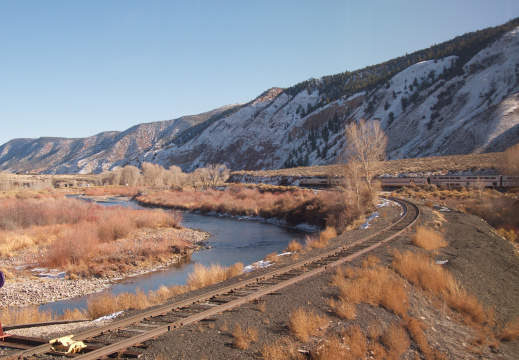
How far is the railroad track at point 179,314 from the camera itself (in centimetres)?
557

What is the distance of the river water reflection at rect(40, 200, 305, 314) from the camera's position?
53.0 ft

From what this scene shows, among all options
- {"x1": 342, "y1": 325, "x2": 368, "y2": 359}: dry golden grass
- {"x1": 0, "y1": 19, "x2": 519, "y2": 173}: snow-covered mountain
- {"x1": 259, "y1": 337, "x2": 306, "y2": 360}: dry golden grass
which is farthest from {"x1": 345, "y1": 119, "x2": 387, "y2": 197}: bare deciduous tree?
{"x1": 0, "y1": 19, "x2": 519, "y2": 173}: snow-covered mountain

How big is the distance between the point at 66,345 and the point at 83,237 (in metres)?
18.6

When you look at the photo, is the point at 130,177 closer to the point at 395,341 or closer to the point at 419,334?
the point at 419,334

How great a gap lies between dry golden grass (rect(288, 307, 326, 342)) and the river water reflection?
33.5 ft

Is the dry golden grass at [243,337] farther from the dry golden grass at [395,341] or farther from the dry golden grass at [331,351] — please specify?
the dry golden grass at [395,341]

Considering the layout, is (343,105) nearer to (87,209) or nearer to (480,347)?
(87,209)

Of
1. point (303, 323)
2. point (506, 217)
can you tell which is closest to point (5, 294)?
point (303, 323)

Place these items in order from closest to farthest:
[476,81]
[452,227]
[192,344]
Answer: [192,344] < [452,227] < [476,81]

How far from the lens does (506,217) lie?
25391 millimetres

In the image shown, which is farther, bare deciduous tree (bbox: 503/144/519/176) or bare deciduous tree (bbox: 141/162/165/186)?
bare deciduous tree (bbox: 141/162/165/186)

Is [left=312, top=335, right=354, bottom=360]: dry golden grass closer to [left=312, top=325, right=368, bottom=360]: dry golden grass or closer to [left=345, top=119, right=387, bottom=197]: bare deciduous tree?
[left=312, top=325, right=368, bottom=360]: dry golden grass

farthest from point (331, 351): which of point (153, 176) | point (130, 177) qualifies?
point (130, 177)

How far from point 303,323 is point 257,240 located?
2133 cm
